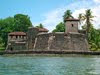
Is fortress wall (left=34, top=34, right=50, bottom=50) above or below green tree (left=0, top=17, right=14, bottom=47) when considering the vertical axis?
below

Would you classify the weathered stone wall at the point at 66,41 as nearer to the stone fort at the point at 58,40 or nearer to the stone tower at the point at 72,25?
the stone fort at the point at 58,40

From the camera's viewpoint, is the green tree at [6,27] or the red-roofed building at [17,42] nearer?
the red-roofed building at [17,42]

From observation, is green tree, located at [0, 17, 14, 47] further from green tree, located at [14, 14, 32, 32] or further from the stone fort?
the stone fort

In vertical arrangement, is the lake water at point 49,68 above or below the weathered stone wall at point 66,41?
below

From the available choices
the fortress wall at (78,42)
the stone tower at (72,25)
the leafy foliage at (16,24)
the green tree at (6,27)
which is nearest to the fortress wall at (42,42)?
the fortress wall at (78,42)

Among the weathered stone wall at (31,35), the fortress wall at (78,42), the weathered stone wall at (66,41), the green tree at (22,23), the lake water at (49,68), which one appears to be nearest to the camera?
the lake water at (49,68)

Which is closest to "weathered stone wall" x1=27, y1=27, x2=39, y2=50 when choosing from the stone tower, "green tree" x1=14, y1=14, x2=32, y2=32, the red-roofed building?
the red-roofed building

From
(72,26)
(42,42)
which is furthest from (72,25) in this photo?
(42,42)

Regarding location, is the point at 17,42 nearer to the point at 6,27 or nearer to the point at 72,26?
the point at 72,26

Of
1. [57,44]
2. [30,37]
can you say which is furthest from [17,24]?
[57,44]

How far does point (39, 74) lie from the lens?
67.0 feet

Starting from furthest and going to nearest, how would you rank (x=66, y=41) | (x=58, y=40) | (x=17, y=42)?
(x=17, y=42)
(x=58, y=40)
(x=66, y=41)

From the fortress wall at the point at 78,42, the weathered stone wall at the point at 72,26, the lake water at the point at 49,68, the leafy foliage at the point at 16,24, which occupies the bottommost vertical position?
the lake water at the point at 49,68

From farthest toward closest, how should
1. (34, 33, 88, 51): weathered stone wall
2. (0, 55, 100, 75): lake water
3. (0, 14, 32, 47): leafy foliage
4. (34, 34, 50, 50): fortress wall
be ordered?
(0, 14, 32, 47): leafy foliage → (34, 34, 50, 50): fortress wall → (34, 33, 88, 51): weathered stone wall → (0, 55, 100, 75): lake water
